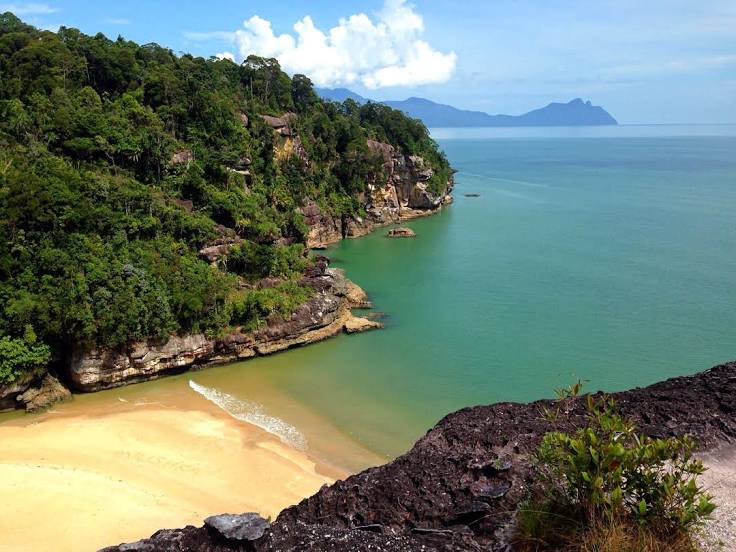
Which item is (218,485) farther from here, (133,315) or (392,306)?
(392,306)

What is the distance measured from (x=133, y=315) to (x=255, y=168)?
20907 millimetres

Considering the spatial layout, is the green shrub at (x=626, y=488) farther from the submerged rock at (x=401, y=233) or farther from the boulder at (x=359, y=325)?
the submerged rock at (x=401, y=233)

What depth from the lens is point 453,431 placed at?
10305 mm

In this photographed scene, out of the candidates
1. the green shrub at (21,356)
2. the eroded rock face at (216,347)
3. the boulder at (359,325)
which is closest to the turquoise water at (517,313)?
the boulder at (359,325)

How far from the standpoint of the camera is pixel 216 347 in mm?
22688

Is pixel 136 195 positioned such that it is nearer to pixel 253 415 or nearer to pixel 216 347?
pixel 216 347

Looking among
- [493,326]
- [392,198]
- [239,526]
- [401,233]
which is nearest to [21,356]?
[239,526]

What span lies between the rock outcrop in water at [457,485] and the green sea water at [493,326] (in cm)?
757

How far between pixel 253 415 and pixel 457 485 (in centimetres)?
1216

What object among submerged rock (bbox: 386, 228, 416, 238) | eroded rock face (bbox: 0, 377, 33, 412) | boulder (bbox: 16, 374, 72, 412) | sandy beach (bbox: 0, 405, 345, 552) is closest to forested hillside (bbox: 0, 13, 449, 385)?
eroded rock face (bbox: 0, 377, 33, 412)

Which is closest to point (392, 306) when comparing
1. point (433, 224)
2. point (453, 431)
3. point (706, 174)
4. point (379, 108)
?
point (453, 431)

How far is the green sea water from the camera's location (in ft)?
66.1

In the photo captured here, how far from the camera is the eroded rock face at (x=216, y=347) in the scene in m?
20.0

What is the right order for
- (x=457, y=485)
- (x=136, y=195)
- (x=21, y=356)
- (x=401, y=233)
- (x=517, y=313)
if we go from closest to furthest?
(x=457, y=485) < (x=21, y=356) < (x=136, y=195) < (x=517, y=313) < (x=401, y=233)
